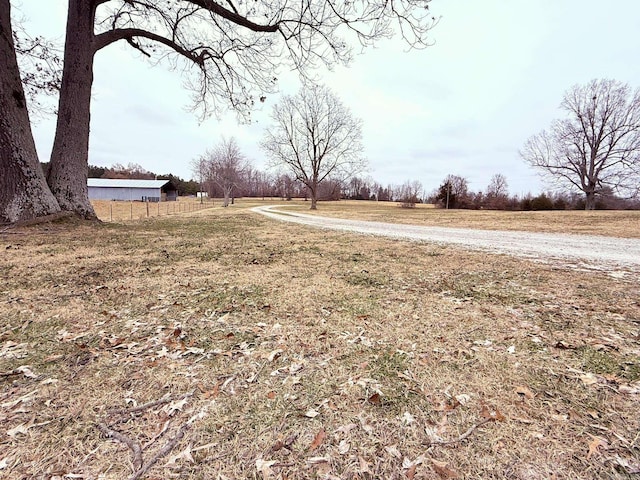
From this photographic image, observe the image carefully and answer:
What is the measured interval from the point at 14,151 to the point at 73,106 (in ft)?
6.83

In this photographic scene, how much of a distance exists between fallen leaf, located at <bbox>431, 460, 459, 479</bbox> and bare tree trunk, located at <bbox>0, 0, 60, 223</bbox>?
943 cm

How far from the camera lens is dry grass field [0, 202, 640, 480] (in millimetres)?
1410

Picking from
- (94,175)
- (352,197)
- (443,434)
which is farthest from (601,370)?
(94,175)

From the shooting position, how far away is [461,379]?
2029 mm

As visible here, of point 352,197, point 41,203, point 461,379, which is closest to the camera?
point 461,379

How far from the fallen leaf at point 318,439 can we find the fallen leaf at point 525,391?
4.43 ft

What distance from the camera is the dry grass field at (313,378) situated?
4.63 ft

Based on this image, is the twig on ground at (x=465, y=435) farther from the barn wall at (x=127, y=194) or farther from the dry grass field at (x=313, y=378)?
the barn wall at (x=127, y=194)

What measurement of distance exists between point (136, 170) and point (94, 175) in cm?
1083

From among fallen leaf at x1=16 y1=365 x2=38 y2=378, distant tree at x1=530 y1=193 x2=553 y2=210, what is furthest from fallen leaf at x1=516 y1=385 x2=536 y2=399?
distant tree at x1=530 y1=193 x2=553 y2=210

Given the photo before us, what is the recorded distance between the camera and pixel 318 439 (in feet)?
5.03

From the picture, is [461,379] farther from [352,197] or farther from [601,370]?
[352,197]

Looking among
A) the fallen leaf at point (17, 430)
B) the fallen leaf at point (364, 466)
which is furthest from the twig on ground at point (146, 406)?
the fallen leaf at point (364, 466)

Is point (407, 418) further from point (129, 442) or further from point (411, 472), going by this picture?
point (129, 442)
